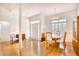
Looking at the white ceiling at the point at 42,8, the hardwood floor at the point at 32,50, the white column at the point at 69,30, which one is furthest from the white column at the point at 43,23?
the white column at the point at 69,30

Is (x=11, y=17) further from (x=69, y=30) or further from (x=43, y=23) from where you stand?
(x=69, y=30)

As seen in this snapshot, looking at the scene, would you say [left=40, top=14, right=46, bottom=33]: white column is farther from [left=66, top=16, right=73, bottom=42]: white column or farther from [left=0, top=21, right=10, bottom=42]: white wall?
[left=0, top=21, right=10, bottom=42]: white wall

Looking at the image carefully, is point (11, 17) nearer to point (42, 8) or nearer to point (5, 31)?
point (5, 31)

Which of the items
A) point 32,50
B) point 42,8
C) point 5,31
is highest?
point 42,8

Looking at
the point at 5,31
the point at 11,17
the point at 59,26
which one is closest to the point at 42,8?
the point at 59,26

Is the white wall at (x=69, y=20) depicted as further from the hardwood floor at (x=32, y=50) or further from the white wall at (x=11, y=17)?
the white wall at (x=11, y=17)

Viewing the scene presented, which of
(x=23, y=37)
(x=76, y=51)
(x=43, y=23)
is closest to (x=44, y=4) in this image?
(x=43, y=23)

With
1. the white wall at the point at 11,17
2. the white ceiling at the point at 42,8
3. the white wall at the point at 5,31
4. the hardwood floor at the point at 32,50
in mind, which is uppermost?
the white ceiling at the point at 42,8

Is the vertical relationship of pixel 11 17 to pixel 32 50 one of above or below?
above
